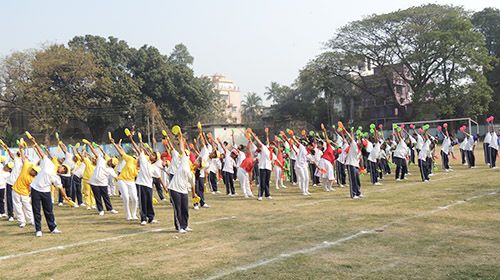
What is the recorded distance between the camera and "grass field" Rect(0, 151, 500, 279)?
6.30 m

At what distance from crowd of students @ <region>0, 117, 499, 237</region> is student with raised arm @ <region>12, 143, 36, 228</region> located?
0.07 feet

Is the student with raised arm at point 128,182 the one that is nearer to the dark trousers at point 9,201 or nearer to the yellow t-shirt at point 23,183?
the yellow t-shirt at point 23,183

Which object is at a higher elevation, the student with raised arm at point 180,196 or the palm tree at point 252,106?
the palm tree at point 252,106

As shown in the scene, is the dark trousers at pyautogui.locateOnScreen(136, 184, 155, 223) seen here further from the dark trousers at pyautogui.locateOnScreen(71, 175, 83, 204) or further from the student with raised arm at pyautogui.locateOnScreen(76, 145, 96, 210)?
the dark trousers at pyautogui.locateOnScreen(71, 175, 83, 204)

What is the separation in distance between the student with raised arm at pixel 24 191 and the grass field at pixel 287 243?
1.56 ft

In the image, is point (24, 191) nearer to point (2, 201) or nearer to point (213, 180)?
point (2, 201)

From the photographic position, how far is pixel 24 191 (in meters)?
10.7

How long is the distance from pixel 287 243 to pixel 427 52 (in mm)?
45792

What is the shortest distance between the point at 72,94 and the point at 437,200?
4175 centimetres

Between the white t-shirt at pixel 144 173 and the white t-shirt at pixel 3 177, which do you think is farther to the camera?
the white t-shirt at pixel 3 177

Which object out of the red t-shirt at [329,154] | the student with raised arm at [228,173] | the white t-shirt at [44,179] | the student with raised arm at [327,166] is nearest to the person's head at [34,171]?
the white t-shirt at [44,179]

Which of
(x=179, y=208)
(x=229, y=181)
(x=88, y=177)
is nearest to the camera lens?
(x=179, y=208)

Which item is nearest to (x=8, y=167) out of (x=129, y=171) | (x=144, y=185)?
(x=129, y=171)

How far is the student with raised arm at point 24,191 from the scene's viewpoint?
10.4m
